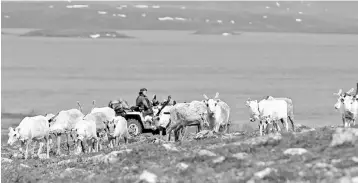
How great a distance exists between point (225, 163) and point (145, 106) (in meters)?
13.9

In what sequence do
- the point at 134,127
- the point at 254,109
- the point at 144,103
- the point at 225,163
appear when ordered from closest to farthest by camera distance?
the point at 225,163 → the point at 254,109 → the point at 144,103 → the point at 134,127

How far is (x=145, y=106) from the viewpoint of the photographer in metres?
35.2

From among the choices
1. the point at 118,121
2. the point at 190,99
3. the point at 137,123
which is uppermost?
the point at 190,99

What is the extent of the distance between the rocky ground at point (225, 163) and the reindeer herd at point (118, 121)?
376 centimetres

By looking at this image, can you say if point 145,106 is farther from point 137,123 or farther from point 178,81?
point 178,81

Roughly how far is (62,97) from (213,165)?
259ft

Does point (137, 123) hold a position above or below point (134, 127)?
above

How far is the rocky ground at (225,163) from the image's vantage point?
19875 millimetres

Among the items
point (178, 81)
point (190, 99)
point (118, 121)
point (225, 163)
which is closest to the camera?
point (225, 163)

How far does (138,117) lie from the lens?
35281mm

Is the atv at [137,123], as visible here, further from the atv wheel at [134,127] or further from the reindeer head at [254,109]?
the reindeer head at [254,109]

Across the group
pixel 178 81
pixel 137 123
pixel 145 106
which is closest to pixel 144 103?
pixel 145 106

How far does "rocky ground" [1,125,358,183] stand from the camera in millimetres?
19875

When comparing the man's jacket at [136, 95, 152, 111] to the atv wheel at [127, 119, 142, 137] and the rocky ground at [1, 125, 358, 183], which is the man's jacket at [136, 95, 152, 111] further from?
the rocky ground at [1, 125, 358, 183]
